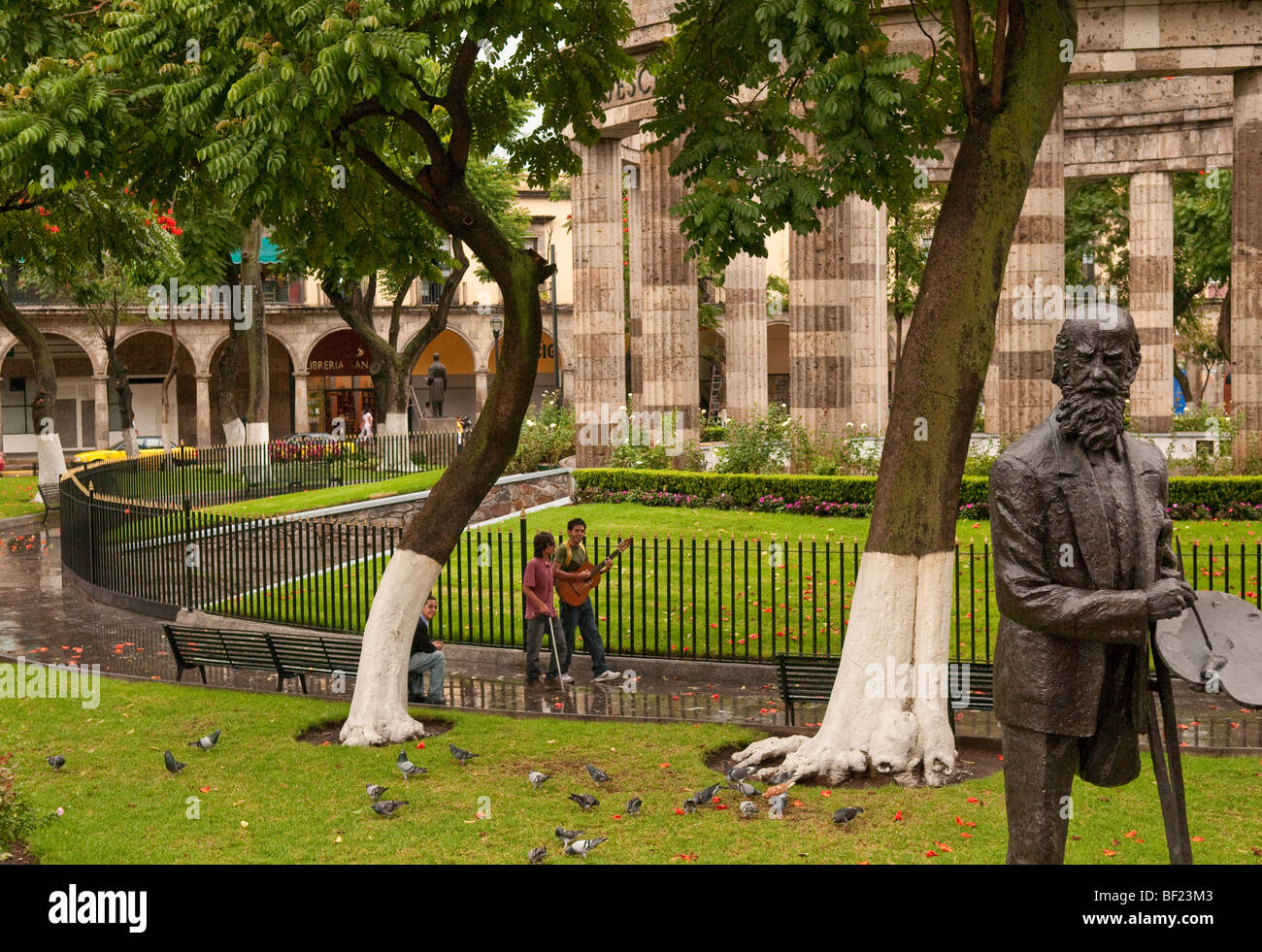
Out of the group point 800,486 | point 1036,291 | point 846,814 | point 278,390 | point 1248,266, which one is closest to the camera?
point 846,814

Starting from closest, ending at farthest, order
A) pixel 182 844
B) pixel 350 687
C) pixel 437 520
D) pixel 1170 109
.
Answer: pixel 182 844 → pixel 437 520 → pixel 350 687 → pixel 1170 109

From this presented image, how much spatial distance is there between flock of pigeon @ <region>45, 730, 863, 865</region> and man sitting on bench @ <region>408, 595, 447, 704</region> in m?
2.21

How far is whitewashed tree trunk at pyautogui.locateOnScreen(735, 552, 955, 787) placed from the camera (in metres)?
8.93

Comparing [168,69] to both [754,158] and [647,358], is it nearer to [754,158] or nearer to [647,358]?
[754,158]

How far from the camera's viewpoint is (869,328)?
33.1 metres

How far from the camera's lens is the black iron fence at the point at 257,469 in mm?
26891

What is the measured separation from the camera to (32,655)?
14766mm

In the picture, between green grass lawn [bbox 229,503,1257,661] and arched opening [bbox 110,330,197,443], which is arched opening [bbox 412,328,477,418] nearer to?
arched opening [bbox 110,330,197,443]

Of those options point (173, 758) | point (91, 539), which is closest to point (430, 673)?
point (173, 758)

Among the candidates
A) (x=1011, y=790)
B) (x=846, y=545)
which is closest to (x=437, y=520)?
(x=1011, y=790)

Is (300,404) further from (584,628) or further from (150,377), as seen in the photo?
(584,628)

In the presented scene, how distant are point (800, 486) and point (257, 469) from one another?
13.4 metres

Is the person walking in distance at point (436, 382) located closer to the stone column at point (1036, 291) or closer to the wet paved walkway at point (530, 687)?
the stone column at point (1036, 291)

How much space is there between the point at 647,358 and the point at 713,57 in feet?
46.7
